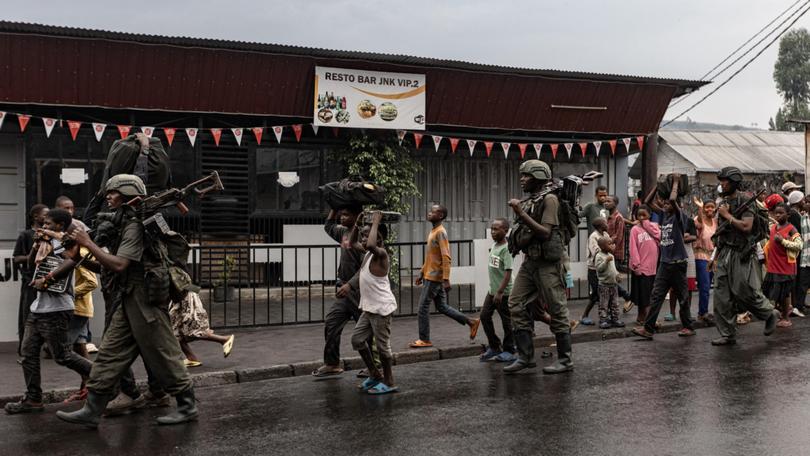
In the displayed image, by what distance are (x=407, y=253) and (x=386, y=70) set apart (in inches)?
140

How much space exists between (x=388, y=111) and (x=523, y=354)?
805 cm

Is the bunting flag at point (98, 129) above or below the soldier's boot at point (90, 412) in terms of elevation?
above

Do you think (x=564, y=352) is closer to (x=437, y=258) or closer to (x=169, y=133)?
(x=437, y=258)

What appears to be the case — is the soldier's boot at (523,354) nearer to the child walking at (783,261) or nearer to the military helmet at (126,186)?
the military helmet at (126,186)

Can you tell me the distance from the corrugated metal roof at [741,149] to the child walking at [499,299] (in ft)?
47.2

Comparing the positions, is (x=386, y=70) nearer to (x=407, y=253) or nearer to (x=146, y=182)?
(x=407, y=253)

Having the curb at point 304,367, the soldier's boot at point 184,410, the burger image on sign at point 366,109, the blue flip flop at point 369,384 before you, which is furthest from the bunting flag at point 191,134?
the soldier's boot at point 184,410

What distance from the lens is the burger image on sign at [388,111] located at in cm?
1526

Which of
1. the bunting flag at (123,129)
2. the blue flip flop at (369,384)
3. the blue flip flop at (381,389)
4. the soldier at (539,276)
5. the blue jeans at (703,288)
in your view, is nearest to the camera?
the blue flip flop at (381,389)

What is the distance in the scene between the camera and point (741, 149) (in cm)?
2464

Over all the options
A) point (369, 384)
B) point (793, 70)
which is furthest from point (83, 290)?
point (793, 70)

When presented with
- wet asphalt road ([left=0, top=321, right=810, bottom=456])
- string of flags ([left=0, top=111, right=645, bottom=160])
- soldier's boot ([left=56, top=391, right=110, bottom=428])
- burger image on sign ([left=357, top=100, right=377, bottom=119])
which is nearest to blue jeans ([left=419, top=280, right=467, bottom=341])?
wet asphalt road ([left=0, top=321, right=810, bottom=456])

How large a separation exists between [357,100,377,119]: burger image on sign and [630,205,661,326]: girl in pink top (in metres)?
5.75

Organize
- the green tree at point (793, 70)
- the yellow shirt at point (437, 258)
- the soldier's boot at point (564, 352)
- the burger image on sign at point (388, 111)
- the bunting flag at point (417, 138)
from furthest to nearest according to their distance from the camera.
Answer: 1. the green tree at point (793, 70)
2. the bunting flag at point (417, 138)
3. the burger image on sign at point (388, 111)
4. the yellow shirt at point (437, 258)
5. the soldier's boot at point (564, 352)
